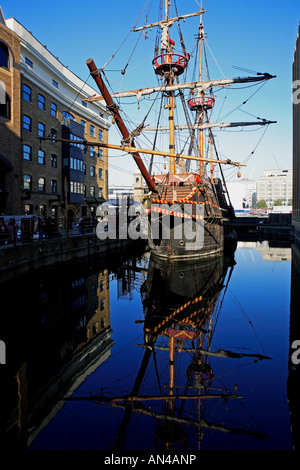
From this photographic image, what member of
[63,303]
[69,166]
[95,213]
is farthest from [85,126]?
[63,303]

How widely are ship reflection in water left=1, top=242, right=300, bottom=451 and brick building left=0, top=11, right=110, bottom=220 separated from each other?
9258 mm

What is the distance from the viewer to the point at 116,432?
17.1 ft

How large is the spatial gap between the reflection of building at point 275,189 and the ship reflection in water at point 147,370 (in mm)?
166133

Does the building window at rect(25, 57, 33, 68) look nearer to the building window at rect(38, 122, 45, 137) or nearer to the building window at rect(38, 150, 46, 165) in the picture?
the building window at rect(38, 122, 45, 137)

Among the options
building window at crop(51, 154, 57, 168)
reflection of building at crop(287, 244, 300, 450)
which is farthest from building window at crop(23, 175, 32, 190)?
reflection of building at crop(287, 244, 300, 450)

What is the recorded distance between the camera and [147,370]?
7.42 metres

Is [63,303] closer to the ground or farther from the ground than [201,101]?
closer to the ground

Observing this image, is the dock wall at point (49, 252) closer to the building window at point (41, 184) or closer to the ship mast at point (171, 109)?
the building window at point (41, 184)

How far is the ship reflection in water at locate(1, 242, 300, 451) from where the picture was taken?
518cm

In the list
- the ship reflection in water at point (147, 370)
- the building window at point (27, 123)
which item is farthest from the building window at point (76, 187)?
the ship reflection in water at point (147, 370)

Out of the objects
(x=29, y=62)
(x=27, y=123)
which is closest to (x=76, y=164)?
(x=27, y=123)

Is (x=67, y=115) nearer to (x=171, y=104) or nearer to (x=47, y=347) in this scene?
→ (x=171, y=104)

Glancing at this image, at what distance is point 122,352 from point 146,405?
101 inches
